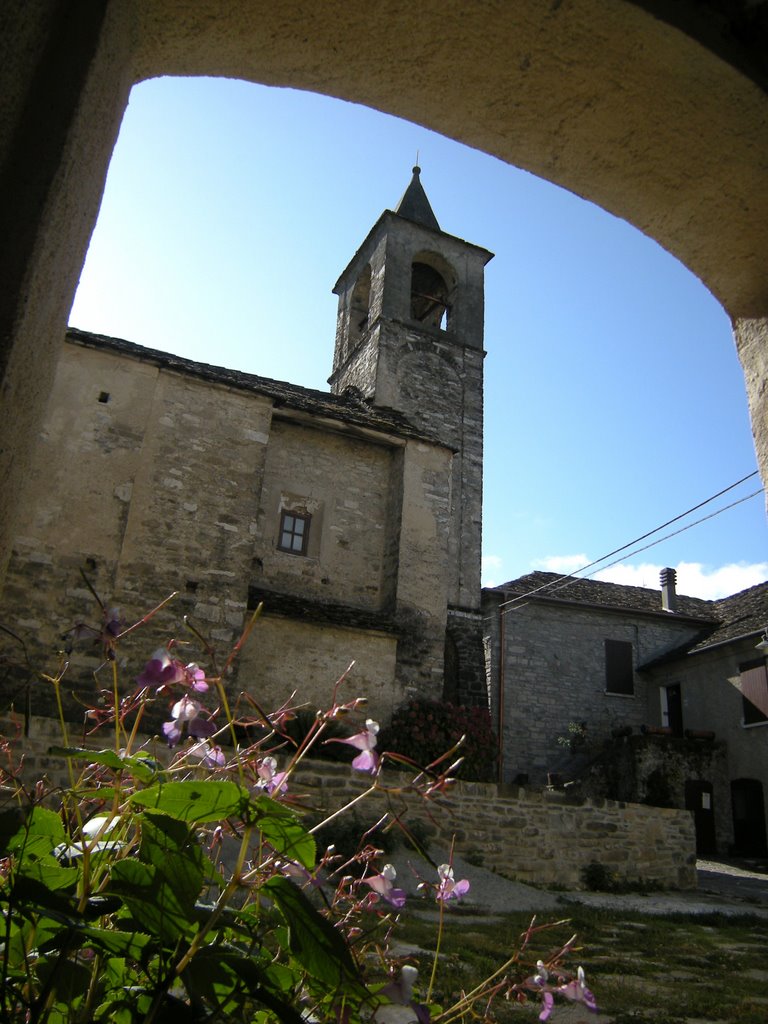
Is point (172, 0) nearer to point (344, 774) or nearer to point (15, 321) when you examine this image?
point (15, 321)

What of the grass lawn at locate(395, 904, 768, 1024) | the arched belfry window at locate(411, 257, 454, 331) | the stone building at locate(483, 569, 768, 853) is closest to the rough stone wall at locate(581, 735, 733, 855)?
the stone building at locate(483, 569, 768, 853)

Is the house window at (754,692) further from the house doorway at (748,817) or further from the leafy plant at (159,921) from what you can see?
the leafy plant at (159,921)

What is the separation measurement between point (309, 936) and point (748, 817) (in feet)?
63.7

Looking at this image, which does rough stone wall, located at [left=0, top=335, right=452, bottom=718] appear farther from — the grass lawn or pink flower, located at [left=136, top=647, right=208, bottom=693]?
pink flower, located at [left=136, top=647, right=208, bottom=693]

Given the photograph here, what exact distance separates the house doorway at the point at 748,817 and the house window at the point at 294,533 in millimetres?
12296

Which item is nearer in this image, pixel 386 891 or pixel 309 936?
pixel 309 936

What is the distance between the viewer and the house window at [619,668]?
67.1 ft

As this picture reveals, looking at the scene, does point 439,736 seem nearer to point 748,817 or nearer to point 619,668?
point 748,817

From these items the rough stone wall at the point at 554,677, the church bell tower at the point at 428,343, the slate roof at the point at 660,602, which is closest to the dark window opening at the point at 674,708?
the rough stone wall at the point at 554,677

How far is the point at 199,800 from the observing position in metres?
1.09

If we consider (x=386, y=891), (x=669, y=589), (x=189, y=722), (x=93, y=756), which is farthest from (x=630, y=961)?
(x=669, y=589)

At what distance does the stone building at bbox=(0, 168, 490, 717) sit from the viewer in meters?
10.1

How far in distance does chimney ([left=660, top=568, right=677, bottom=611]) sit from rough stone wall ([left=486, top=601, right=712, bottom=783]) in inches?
46.0

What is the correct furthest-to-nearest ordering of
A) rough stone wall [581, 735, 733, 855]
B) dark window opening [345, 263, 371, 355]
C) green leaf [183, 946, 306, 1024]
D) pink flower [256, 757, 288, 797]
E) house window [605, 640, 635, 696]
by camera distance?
dark window opening [345, 263, 371, 355]
house window [605, 640, 635, 696]
rough stone wall [581, 735, 733, 855]
pink flower [256, 757, 288, 797]
green leaf [183, 946, 306, 1024]
